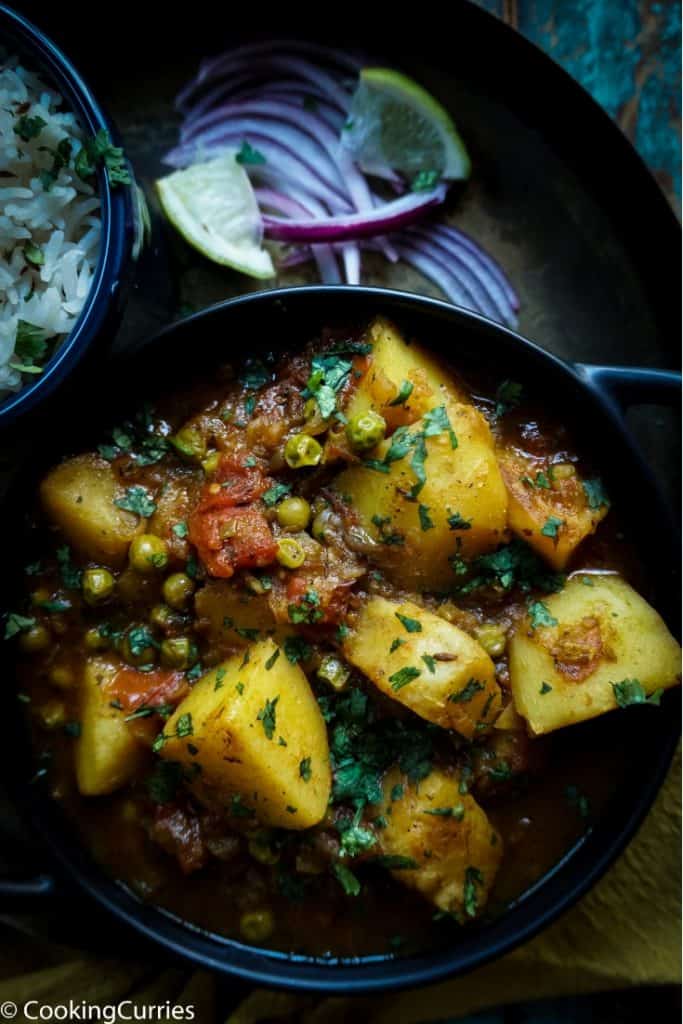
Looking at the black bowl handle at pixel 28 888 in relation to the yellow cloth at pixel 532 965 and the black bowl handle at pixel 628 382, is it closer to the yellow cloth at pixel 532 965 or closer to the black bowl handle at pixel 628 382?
the yellow cloth at pixel 532 965

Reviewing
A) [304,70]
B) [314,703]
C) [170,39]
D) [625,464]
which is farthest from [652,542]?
[170,39]

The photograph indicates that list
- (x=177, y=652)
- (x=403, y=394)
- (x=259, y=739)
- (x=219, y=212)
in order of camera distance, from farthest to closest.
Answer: (x=219, y=212) → (x=177, y=652) → (x=403, y=394) → (x=259, y=739)

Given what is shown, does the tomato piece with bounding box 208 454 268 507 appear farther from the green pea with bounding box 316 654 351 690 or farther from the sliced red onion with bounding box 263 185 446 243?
the sliced red onion with bounding box 263 185 446 243

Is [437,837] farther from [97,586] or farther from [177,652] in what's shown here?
[97,586]

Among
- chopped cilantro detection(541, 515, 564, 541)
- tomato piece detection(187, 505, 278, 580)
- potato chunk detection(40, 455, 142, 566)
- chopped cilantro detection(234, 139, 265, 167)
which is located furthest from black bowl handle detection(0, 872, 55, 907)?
chopped cilantro detection(234, 139, 265, 167)

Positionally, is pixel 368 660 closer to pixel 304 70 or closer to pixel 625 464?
pixel 625 464

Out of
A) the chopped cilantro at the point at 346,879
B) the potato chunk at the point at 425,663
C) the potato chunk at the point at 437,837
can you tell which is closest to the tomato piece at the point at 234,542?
the potato chunk at the point at 425,663

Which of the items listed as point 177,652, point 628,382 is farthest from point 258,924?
point 628,382
